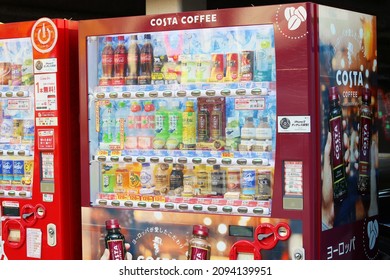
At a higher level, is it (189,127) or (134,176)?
(189,127)

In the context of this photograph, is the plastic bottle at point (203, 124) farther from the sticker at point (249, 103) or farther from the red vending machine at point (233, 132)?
the sticker at point (249, 103)

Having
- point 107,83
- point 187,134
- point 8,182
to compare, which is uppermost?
point 107,83

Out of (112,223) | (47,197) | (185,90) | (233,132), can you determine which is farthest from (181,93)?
(47,197)

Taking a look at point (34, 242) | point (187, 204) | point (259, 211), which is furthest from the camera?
point (34, 242)

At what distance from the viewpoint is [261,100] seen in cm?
406

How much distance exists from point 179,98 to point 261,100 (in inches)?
23.3

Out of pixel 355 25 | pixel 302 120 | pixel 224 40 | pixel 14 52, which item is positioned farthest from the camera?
pixel 14 52

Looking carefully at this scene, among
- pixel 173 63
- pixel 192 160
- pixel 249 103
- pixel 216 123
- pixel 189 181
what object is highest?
pixel 173 63

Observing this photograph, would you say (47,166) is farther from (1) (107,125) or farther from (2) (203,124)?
(2) (203,124)

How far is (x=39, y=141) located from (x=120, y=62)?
854 mm

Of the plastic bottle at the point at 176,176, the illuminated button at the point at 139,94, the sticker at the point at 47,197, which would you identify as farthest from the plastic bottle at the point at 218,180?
the sticker at the point at 47,197

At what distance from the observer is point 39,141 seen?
4.73 m

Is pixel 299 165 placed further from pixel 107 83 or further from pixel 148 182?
pixel 107 83
